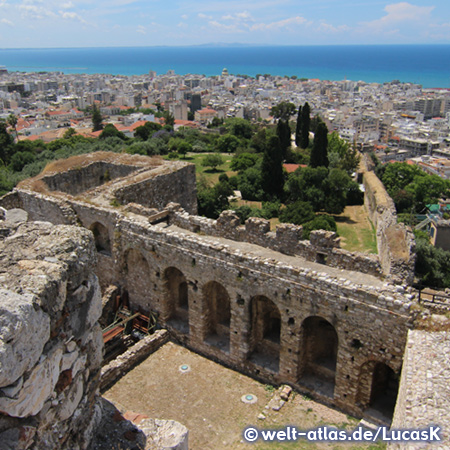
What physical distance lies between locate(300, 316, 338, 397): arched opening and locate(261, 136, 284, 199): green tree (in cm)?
2698

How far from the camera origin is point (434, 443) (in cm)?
624

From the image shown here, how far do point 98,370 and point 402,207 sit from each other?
140 ft

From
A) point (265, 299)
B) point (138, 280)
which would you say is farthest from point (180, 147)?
point (265, 299)

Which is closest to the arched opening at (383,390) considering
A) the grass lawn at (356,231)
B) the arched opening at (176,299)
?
the arched opening at (176,299)

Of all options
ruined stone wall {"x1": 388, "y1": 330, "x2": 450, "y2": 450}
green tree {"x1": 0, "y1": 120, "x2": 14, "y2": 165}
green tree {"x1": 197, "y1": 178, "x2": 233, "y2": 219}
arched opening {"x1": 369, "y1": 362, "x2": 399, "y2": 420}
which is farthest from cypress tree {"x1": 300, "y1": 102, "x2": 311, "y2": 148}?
ruined stone wall {"x1": 388, "y1": 330, "x2": 450, "y2": 450}

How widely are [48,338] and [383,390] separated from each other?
8.79 m

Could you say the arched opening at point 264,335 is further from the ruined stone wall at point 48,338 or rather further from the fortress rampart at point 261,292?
the ruined stone wall at point 48,338

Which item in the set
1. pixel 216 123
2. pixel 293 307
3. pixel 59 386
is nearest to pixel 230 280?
pixel 293 307

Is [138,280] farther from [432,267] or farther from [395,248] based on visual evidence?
[432,267]

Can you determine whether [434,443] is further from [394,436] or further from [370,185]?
[370,185]

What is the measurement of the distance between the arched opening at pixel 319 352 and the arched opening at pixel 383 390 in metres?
0.98

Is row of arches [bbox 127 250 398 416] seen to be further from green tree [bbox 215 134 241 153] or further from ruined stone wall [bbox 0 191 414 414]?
green tree [bbox 215 134 241 153]

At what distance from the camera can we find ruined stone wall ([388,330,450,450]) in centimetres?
666

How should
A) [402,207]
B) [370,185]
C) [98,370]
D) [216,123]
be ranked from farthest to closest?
[216,123]
[402,207]
[370,185]
[98,370]
